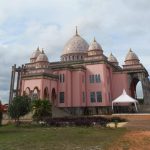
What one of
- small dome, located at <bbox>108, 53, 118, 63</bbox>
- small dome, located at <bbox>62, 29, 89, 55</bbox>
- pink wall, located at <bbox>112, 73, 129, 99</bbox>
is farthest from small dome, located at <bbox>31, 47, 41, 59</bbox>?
pink wall, located at <bbox>112, 73, 129, 99</bbox>

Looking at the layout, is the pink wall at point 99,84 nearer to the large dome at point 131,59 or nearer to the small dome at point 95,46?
the small dome at point 95,46

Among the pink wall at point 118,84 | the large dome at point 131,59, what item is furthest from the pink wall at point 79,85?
the large dome at point 131,59

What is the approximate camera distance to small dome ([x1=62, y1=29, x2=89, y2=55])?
52.1m

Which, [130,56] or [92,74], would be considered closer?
[92,74]

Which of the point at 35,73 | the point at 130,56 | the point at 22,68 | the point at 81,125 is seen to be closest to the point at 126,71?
the point at 130,56

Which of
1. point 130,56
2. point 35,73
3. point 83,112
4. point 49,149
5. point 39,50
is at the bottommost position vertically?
point 49,149

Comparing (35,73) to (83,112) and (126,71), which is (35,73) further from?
(126,71)

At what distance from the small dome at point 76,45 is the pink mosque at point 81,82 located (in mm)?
5192

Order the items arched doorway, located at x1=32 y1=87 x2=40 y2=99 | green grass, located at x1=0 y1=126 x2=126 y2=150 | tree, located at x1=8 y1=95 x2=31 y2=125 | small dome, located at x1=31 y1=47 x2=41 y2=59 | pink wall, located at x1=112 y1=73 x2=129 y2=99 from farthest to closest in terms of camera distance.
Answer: small dome, located at x1=31 y1=47 x2=41 y2=59, pink wall, located at x1=112 y1=73 x2=129 y2=99, arched doorway, located at x1=32 y1=87 x2=40 y2=99, tree, located at x1=8 y1=95 x2=31 y2=125, green grass, located at x1=0 y1=126 x2=126 y2=150

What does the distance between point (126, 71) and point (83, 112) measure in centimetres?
1155

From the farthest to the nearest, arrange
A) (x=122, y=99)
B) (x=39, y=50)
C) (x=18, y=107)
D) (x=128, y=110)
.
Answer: (x=39, y=50) < (x=128, y=110) < (x=122, y=99) < (x=18, y=107)

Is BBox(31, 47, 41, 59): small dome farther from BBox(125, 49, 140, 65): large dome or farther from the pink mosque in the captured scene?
BBox(125, 49, 140, 65): large dome

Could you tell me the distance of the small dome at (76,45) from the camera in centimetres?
5206

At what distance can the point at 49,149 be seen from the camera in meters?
12.0
